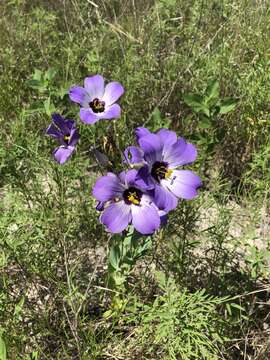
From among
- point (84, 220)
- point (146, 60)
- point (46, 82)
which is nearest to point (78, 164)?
point (84, 220)

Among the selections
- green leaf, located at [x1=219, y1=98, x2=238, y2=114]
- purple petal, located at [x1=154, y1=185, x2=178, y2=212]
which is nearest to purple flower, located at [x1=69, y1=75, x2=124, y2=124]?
purple petal, located at [x1=154, y1=185, x2=178, y2=212]

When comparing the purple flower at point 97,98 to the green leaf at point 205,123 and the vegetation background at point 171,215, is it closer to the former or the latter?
the vegetation background at point 171,215

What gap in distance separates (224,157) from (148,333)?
4.09 ft

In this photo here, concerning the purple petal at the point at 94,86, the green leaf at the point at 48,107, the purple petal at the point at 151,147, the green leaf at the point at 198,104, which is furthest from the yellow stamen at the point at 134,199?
the green leaf at the point at 198,104

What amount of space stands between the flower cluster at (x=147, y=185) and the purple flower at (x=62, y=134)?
10.7 inches

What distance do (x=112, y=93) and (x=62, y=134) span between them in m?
0.26

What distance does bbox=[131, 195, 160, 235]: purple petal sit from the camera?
49.2 inches

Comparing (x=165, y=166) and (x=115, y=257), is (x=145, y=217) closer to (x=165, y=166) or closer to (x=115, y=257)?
(x=165, y=166)

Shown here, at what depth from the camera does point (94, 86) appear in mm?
1692

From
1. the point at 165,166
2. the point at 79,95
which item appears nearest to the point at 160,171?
the point at 165,166

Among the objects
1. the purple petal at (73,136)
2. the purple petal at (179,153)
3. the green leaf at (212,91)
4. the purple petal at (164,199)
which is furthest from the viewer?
the green leaf at (212,91)

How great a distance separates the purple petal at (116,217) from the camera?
1290mm

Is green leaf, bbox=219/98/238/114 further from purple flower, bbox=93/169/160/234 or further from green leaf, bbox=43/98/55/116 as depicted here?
purple flower, bbox=93/169/160/234

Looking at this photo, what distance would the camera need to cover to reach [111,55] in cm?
291
